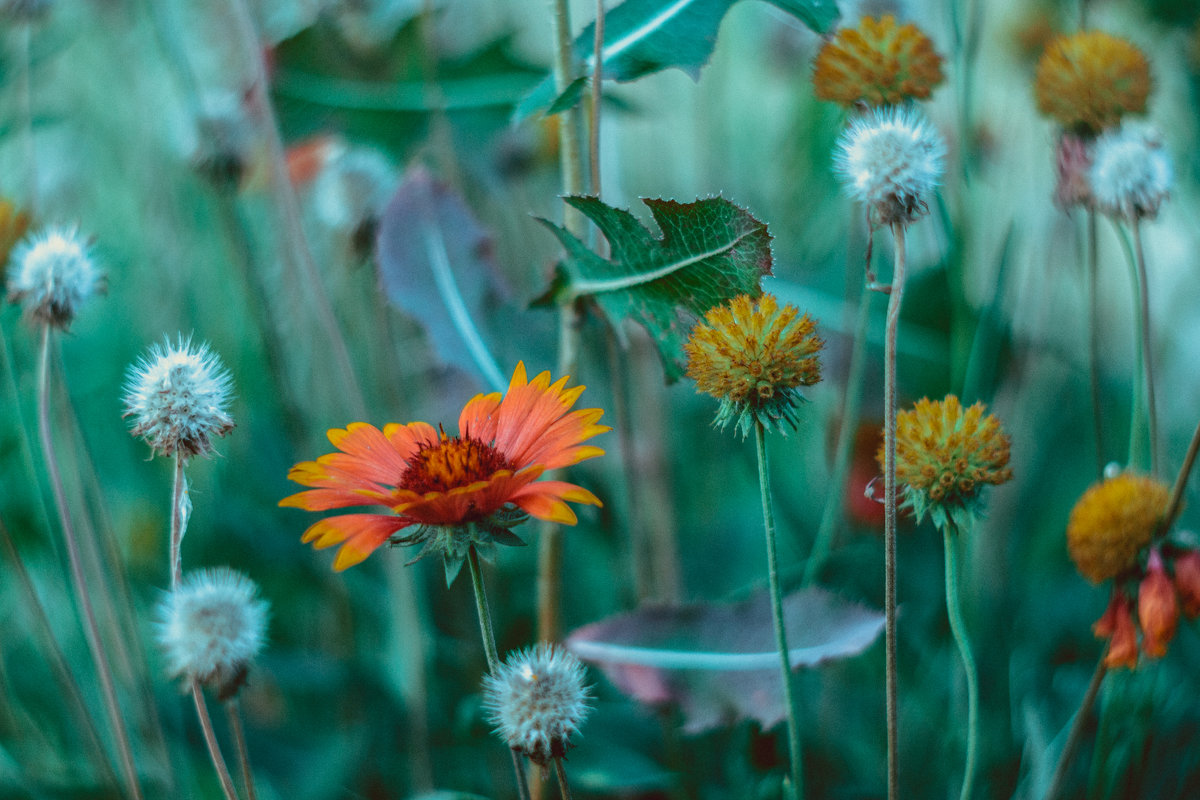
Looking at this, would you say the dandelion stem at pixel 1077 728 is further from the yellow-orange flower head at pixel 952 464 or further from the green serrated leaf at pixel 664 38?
the green serrated leaf at pixel 664 38

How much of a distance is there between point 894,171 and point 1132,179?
24 cm

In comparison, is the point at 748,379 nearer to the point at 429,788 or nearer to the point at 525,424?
the point at 525,424

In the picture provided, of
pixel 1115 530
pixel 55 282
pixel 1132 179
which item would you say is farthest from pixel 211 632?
pixel 1132 179

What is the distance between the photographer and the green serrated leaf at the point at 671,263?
0.41 meters

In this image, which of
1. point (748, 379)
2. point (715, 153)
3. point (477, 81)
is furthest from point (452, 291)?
point (715, 153)

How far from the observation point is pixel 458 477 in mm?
404

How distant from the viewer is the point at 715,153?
1.21m

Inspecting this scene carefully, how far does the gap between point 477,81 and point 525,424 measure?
48cm

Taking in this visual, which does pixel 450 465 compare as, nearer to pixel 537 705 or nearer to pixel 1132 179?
pixel 537 705

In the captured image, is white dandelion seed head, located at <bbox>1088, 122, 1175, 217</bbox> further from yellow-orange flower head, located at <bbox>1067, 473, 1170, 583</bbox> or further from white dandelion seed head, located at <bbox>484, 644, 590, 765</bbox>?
white dandelion seed head, located at <bbox>484, 644, 590, 765</bbox>

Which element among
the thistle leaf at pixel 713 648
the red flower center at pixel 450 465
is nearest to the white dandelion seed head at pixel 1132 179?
the thistle leaf at pixel 713 648

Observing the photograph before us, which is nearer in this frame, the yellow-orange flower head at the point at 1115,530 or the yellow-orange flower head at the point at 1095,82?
the yellow-orange flower head at the point at 1115,530

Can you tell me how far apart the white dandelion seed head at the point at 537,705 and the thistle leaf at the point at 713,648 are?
0.51ft

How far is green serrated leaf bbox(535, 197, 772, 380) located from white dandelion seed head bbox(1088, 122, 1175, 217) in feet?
0.83
